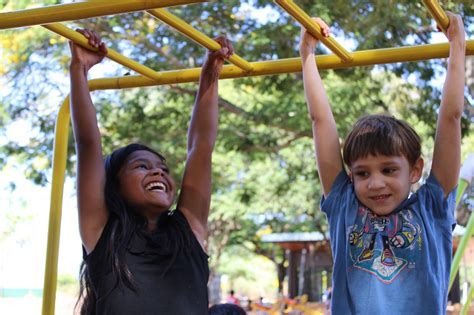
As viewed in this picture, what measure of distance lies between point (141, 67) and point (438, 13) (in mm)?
1098

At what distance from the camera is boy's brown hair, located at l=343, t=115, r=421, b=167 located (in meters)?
1.92

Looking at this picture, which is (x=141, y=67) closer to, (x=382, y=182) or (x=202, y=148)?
(x=202, y=148)

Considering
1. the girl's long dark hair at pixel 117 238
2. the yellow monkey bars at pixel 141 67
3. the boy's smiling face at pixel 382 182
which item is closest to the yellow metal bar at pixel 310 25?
the yellow monkey bars at pixel 141 67

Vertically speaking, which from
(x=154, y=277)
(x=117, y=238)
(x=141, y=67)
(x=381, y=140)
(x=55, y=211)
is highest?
(x=141, y=67)

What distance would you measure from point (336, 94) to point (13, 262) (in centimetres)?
982

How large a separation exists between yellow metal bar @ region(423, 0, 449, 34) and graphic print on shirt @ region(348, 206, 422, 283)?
51 centimetres

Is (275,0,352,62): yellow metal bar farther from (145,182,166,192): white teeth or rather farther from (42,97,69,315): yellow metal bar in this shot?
(42,97,69,315): yellow metal bar

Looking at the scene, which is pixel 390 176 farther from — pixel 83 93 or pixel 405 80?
pixel 405 80

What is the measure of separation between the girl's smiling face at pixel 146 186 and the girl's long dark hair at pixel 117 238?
0.02m

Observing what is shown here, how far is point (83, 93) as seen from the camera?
7.00ft

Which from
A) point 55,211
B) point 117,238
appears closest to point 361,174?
point 117,238

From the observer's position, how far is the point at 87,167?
2098 mm

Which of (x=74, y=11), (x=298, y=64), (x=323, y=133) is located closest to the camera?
(x=74, y=11)

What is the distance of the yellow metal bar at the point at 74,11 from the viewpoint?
1724mm
